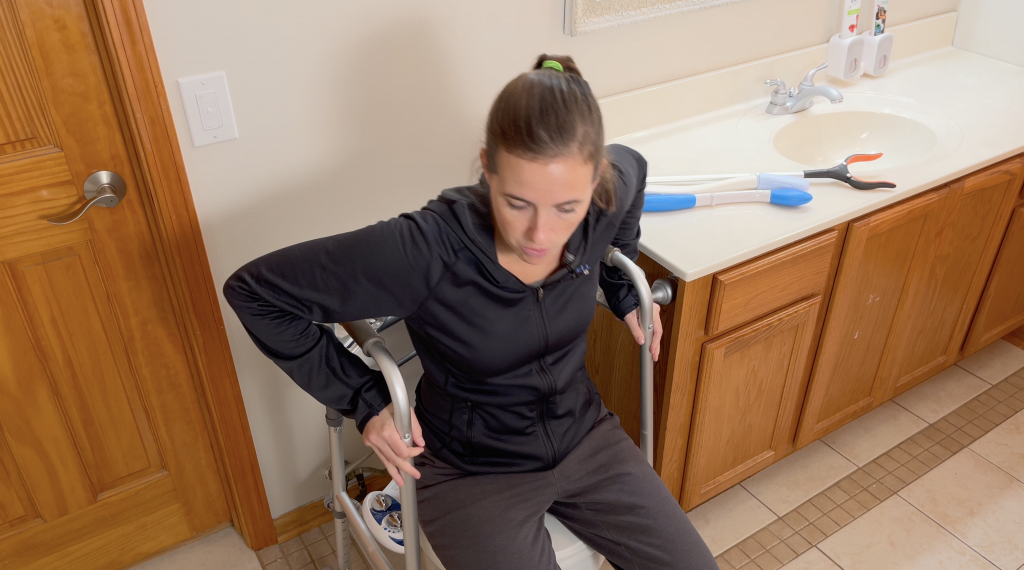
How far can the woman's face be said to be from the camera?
3.48 feet

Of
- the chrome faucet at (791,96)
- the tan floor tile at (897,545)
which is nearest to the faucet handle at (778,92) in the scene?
the chrome faucet at (791,96)

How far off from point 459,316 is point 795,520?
3.76ft

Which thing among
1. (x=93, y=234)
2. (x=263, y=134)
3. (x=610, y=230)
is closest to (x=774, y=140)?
(x=610, y=230)

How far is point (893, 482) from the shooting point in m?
2.00

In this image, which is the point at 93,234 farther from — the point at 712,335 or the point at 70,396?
the point at 712,335

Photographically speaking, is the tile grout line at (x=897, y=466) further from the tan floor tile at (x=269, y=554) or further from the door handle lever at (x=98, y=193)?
the door handle lever at (x=98, y=193)

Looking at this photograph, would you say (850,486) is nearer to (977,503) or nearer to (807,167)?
(977,503)

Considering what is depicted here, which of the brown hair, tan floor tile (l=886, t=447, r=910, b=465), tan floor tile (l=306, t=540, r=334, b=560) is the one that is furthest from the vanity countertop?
tan floor tile (l=306, t=540, r=334, b=560)

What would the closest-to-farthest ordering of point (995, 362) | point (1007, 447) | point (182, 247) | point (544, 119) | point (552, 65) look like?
point (544, 119), point (552, 65), point (182, 247), point (1007, 447), point (995, 362)

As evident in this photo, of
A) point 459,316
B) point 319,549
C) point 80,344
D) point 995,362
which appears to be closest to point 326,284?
point 459,316

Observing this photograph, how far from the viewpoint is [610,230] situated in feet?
4.33

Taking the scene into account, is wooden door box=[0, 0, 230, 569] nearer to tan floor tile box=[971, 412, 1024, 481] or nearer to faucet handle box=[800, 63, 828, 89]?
faucet handle box=[800, 63, 828, 89]

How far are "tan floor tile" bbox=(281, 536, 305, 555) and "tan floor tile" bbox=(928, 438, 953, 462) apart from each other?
5.27ft

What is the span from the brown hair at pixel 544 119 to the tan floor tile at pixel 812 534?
1.22 m
